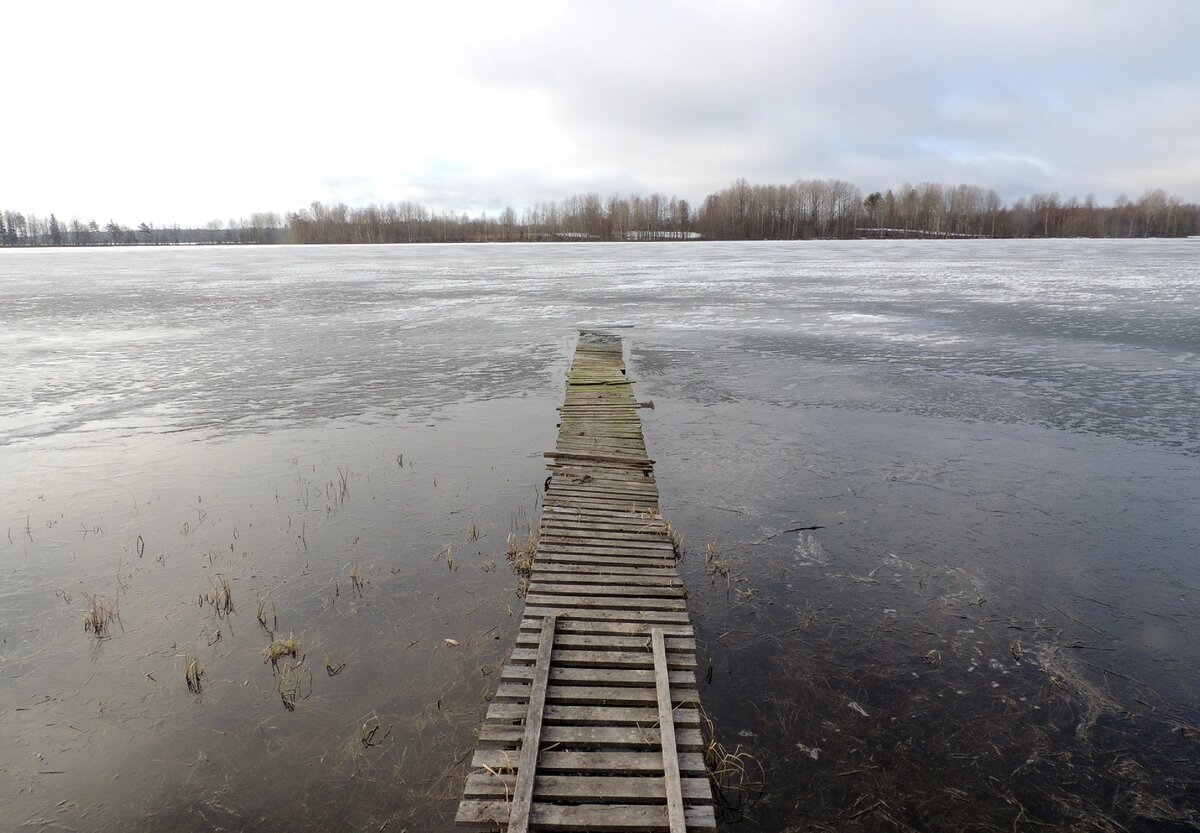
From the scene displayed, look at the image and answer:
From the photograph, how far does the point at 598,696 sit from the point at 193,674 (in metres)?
3.29

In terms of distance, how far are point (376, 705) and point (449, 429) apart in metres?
7.07

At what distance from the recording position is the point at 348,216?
463 feet

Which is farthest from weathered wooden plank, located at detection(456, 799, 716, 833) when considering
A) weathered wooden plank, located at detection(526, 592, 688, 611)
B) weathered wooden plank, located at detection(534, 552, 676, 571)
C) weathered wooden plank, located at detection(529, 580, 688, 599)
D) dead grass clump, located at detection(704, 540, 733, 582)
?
dead grass clump, located at detection(704, 540, 733, 582)

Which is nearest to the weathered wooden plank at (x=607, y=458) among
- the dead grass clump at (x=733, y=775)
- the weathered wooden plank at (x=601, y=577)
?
the weathered wooden plank at (x=601, y=577)

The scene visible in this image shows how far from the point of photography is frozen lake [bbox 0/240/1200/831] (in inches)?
188

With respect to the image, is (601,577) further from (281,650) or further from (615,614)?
(281,650)

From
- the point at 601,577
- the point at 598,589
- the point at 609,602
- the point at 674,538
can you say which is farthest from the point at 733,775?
the point at 674,538

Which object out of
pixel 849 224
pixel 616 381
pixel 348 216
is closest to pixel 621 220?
pixel 849 224

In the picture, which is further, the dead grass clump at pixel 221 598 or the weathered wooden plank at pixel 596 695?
the dead grass clump at pixel 221 598

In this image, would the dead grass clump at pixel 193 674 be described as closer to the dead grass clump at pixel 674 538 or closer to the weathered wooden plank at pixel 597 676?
the weathered wooden plank at pixel 597 676

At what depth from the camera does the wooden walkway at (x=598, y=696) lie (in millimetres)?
4168

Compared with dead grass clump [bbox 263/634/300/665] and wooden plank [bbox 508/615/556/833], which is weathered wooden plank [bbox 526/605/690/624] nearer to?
wooden plank [bbox 508/615/556/833]

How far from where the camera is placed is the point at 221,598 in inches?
269

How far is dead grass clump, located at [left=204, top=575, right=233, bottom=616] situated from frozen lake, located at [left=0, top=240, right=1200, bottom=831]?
8 cm
